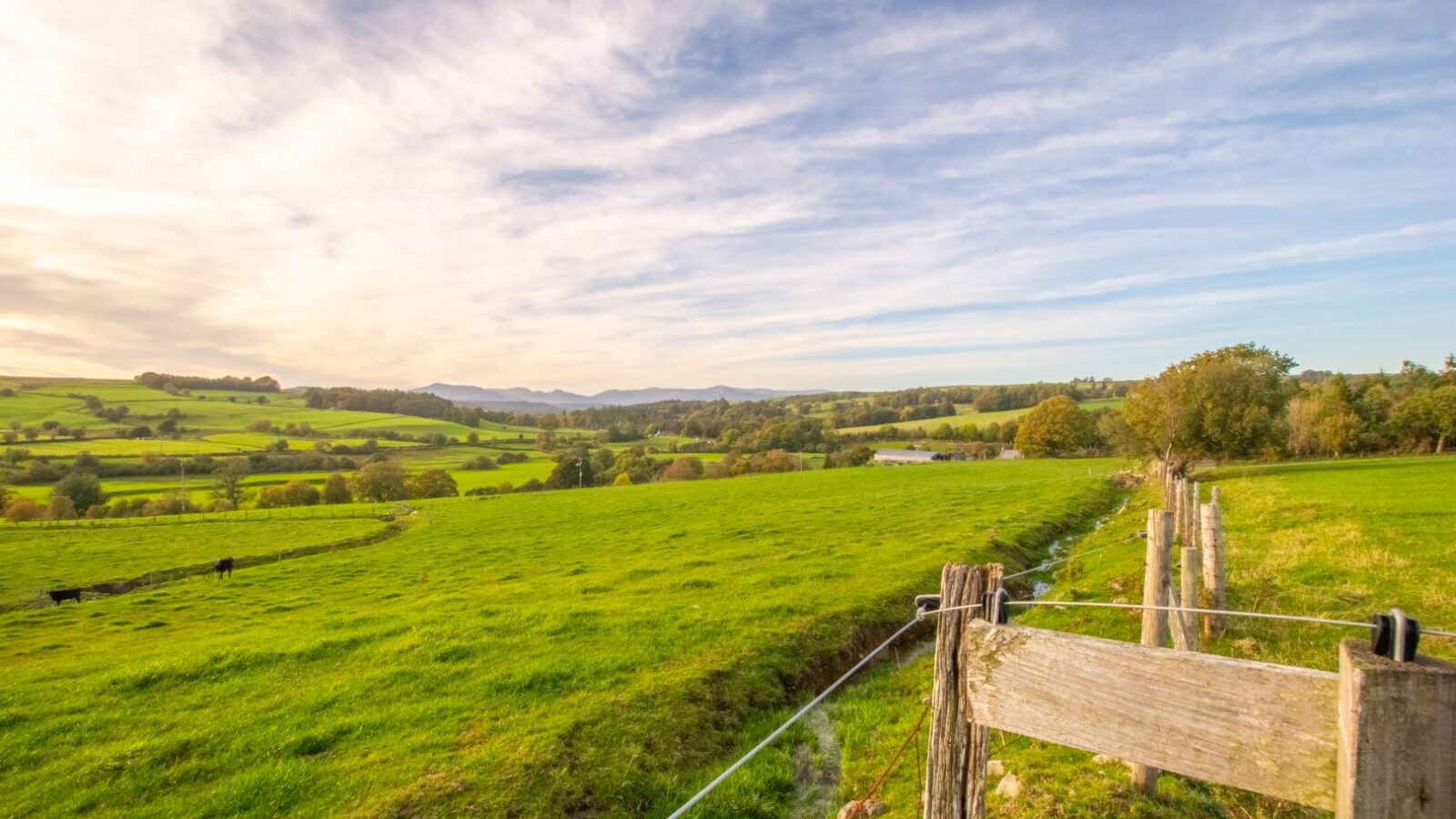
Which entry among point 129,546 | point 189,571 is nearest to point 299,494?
point 129,546

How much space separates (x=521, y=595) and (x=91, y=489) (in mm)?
66845

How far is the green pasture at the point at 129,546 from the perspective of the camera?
96.3ft

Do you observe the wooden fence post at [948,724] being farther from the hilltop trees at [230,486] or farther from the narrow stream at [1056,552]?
the hilltop trees at [230,486]

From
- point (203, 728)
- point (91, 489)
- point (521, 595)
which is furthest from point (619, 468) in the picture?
point (203, 728)

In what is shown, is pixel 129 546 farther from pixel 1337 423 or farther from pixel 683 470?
pixel 1337 423

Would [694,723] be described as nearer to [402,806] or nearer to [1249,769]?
[402,806]

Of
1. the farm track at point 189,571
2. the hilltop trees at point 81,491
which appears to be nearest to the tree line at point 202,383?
the hilltop trees at point 81,491

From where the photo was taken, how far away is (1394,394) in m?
67.6

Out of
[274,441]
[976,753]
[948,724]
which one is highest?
[948,724]

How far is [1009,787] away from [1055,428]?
250 ft

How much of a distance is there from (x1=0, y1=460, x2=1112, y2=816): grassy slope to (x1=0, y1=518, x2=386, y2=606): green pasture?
271 inches

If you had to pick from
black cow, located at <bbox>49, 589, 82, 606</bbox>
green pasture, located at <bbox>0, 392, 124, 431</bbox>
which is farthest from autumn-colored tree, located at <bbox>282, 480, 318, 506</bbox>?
green pasture, located at <bbox>0, 392, 124, 431</bbox>

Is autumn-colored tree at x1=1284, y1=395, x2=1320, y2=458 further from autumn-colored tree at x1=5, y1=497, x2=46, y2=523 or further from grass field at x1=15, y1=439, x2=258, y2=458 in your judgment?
grass field at x1=15, y1=439, x2=258, y2=458

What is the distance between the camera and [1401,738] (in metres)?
1.92
